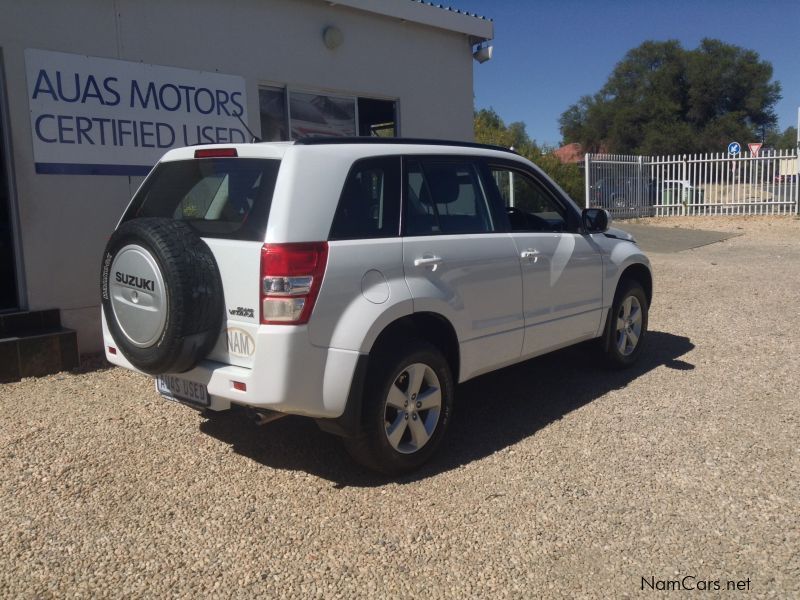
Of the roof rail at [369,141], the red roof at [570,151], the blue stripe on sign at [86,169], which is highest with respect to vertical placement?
the red roof at [570,151]

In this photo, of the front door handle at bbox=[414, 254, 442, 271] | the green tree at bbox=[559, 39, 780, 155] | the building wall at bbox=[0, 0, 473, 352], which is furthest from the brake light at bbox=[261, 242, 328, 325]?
the green tree at bbox=[559, 39, 780, 155]

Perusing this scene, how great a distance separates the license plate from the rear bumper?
0.27ft

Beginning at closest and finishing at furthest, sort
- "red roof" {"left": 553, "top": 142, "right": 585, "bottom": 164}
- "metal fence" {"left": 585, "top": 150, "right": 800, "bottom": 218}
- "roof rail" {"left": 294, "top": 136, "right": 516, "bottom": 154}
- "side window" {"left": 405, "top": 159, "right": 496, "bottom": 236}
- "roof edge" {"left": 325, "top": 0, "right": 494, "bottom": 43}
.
Result: "roof rail" {"left": 294, "top": 136, "right": 516, "bottom": 154}
"side window" {"left": 405, "top": 159, "right": 496, "bottom": 236}
"roof edge" {"left": 325, "top": 0, "right": 494, "bottom": 43}
"metal fence" {"left": 585, "top": 150, "right": 800, "bottom": 218}
"red roof" {"left": 553, "top": 142, "right": 585, "bottom": 164}

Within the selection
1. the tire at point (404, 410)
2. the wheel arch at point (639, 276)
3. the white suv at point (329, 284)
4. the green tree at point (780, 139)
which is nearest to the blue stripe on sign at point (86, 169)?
the white suv at point (329, 284)

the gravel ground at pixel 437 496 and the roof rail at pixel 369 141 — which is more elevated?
the roof rail at pixel 369 141

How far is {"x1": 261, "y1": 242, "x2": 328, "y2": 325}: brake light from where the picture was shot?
3639mm

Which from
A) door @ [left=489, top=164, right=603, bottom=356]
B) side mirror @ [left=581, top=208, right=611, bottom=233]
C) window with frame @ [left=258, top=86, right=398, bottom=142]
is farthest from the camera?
window with frame @ [left=258, top=86, right=398, bottom=142]

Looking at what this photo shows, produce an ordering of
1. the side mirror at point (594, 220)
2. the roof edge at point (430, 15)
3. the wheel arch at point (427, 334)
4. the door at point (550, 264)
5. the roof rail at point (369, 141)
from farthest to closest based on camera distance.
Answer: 1. the roof edge at point (430, 15)
2. the side mirror at point (594, 220)
3. the door at point (550, 264)
4. the wheel arch at point (427, 334)
5. the roof rail at point (369, 141)

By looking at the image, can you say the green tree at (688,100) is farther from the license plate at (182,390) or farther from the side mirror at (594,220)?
the license plate at (182,390)

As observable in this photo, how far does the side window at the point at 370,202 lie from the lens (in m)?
3.97

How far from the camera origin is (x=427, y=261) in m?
4.27

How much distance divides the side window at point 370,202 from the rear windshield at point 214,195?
404mm

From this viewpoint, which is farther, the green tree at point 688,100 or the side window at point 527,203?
the green tree at point 688,100

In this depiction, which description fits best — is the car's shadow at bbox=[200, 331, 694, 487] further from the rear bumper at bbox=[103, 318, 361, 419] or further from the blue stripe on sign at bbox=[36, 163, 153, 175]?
the blue stripe on sign at bbox=[36, 163, 153, 175]
